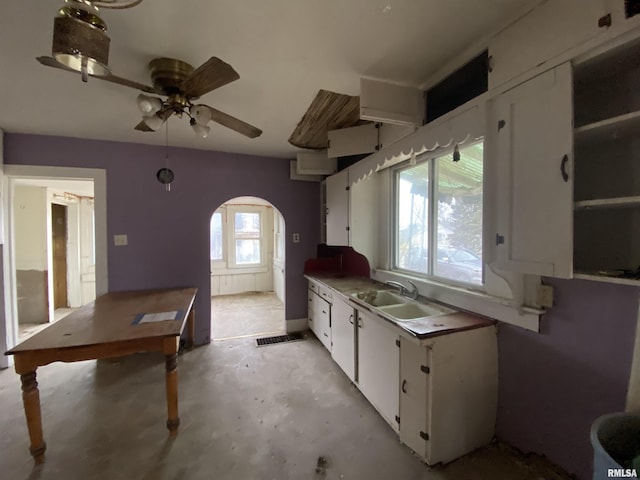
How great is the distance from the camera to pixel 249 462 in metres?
1.62

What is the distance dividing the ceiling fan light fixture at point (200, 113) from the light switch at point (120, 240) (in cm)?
207

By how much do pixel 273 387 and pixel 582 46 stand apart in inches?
110

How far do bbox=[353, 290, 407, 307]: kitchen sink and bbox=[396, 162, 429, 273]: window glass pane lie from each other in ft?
1.13

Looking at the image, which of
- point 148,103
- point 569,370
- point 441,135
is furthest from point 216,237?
point 569,370

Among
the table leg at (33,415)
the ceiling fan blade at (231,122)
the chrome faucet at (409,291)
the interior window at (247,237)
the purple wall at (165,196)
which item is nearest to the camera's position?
the table leg at (33,415)

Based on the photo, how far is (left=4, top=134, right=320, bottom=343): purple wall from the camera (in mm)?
2869

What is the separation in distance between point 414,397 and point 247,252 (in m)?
5.11

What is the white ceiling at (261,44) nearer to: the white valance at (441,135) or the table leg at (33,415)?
the white valance at (441,135)

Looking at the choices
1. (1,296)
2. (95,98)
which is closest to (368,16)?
(95,98)

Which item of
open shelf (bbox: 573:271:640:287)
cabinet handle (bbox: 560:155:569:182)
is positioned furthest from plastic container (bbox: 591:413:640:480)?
cabinet handle (bbox: 560:155:569:182)

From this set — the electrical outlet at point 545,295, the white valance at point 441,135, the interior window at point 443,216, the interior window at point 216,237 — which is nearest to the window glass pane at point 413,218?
the interior window at point 443,216

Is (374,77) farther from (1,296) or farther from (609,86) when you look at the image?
(1,296)

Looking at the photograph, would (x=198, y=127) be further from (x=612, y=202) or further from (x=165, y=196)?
(x=612, y=202)

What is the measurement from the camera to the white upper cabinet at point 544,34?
1028 millimetres
